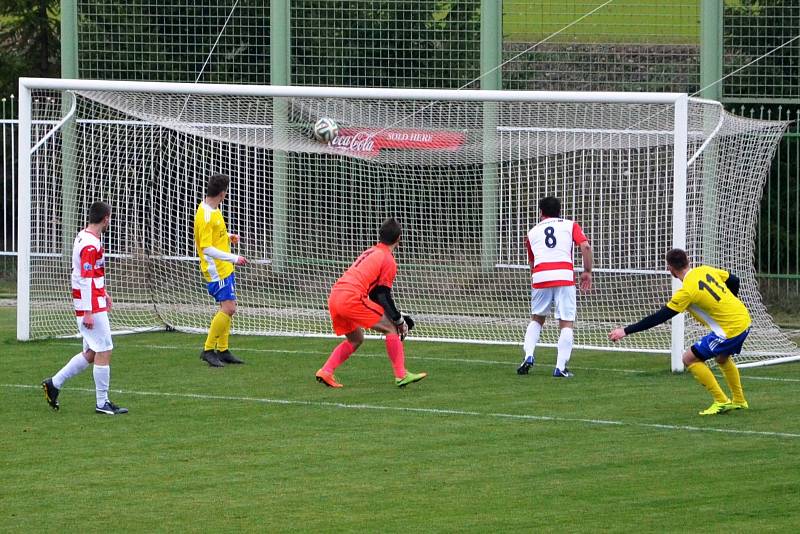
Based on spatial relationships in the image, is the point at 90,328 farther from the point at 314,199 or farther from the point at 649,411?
the point at 314,199

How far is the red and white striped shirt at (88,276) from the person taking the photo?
10664 mm

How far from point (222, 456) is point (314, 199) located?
8465mm

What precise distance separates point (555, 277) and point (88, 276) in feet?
14.8

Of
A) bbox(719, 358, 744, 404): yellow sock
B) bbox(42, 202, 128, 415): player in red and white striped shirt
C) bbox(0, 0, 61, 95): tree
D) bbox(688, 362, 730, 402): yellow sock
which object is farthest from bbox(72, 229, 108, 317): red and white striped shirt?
bbox(0, 0, 61, 95): tree

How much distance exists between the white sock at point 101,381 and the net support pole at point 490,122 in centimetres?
628

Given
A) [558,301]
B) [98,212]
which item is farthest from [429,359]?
[98,212]

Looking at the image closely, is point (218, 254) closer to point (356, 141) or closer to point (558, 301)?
point (356, 141)

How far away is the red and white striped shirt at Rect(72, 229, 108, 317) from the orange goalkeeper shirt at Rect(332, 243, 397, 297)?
7.21 feet

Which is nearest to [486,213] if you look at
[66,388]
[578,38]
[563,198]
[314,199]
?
[563,198]

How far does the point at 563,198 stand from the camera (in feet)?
58.8

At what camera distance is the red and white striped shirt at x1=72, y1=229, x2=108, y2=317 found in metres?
10.7

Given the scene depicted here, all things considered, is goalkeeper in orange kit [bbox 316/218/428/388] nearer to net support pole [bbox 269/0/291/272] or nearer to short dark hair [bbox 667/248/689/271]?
short dark hair [bbox 667/248/689/271]

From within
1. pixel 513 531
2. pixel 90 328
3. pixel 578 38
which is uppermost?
pixel 578 38

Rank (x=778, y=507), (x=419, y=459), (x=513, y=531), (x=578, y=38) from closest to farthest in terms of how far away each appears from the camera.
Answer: (x=513, y=531)
(x=778, y=507)
(x=419, y=459)
(x=578, y=38)
